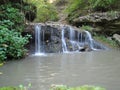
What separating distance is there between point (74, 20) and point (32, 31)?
3.65 metres

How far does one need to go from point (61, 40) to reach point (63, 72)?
5.53 m

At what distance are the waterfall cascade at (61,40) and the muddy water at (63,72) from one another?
2409mm

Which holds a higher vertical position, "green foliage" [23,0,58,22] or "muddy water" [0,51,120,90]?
"green foliage" [23,0,58,22]

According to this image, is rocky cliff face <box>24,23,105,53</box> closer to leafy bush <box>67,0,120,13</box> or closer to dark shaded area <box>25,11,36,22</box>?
dark shaded area <box>25,11,36,22</box>

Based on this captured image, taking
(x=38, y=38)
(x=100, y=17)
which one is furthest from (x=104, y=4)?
(x=38, y=38)

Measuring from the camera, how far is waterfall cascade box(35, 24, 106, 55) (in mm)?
12073

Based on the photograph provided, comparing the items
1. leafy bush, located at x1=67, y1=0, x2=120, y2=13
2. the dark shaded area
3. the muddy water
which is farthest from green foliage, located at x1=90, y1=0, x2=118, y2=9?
the muddy water

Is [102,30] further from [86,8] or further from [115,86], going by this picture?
[115,86]

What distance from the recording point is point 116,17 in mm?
14609

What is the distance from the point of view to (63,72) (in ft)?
24.1

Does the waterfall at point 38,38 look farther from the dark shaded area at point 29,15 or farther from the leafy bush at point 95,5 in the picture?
the leafy bush at point 95,5

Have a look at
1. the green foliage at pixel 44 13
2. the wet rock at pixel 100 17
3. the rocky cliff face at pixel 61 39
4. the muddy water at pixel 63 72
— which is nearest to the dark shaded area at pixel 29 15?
the rocky cliff face at pixel 61 39

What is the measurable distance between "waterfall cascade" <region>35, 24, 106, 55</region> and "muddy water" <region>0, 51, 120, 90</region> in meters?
2.41

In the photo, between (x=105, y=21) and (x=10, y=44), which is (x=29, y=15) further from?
(x=10, y=44)
